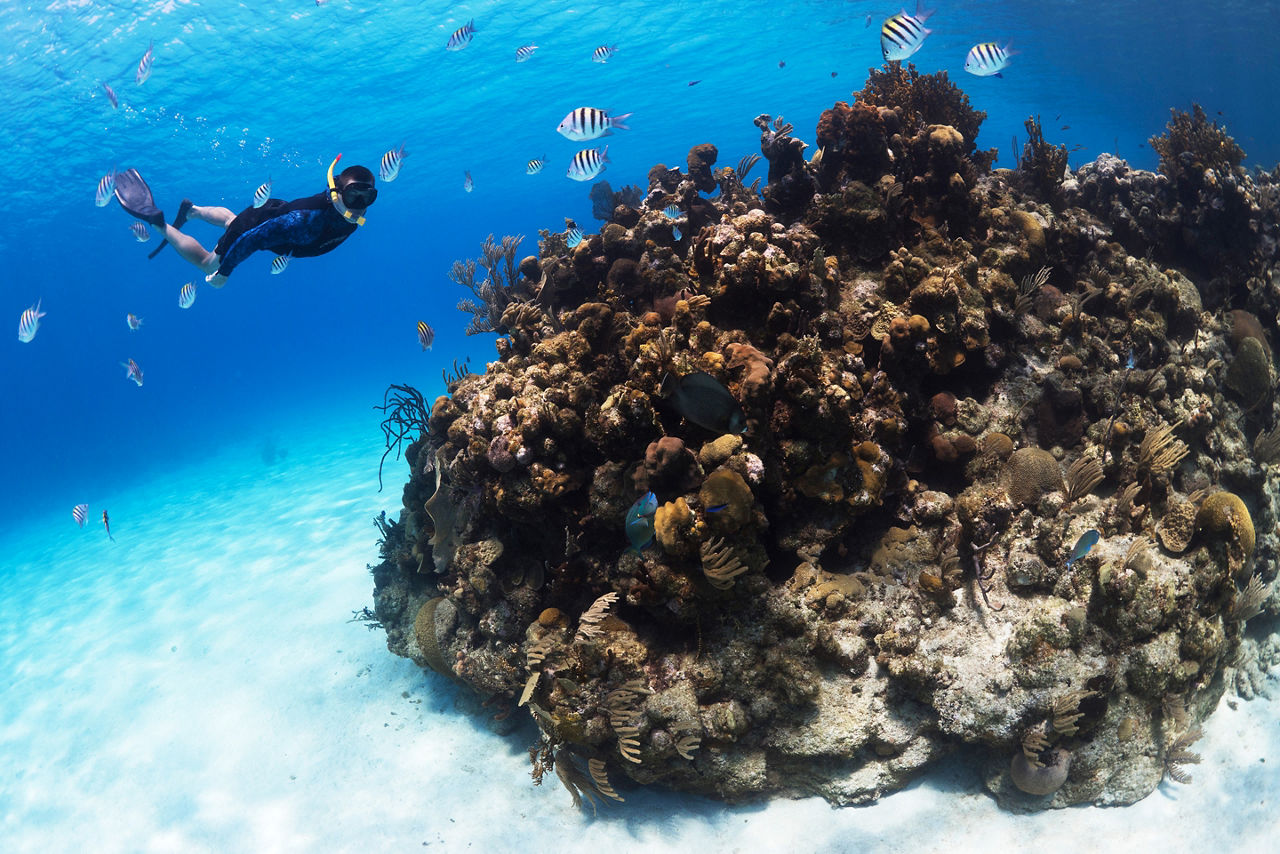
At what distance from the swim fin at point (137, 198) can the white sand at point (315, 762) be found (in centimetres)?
536

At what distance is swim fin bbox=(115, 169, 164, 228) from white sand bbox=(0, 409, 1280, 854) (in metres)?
5.36

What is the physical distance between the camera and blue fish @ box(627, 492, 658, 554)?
12.6 feet

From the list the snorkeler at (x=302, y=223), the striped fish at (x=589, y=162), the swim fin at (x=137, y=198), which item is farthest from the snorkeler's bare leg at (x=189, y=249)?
the striped fish at (x=589, y=162)

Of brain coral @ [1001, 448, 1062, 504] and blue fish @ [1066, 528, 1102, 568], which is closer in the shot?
blue fish @ [1066, 528, 1102, 568]

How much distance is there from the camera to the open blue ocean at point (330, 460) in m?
5.00

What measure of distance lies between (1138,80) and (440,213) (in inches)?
2569

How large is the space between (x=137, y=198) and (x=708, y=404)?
4.66 m

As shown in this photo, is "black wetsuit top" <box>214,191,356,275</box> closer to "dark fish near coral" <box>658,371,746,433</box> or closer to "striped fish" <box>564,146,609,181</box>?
"dark fish near coral" <box>658,371,746,433</box>

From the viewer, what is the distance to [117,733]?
7.54 meters

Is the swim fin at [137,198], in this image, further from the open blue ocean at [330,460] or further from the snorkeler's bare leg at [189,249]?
the open blue ocean at [330,460]

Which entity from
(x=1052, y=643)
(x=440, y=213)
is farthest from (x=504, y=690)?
(x=440, y=213)

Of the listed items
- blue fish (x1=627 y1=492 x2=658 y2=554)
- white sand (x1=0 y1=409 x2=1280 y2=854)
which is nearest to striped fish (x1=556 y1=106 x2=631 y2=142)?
blue fish (x1=627 y1=492 x2=658 y2=554)

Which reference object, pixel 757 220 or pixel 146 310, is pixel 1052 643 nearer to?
pixel 757 220

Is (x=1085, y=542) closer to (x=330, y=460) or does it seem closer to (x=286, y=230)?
(x=286, y=230)
